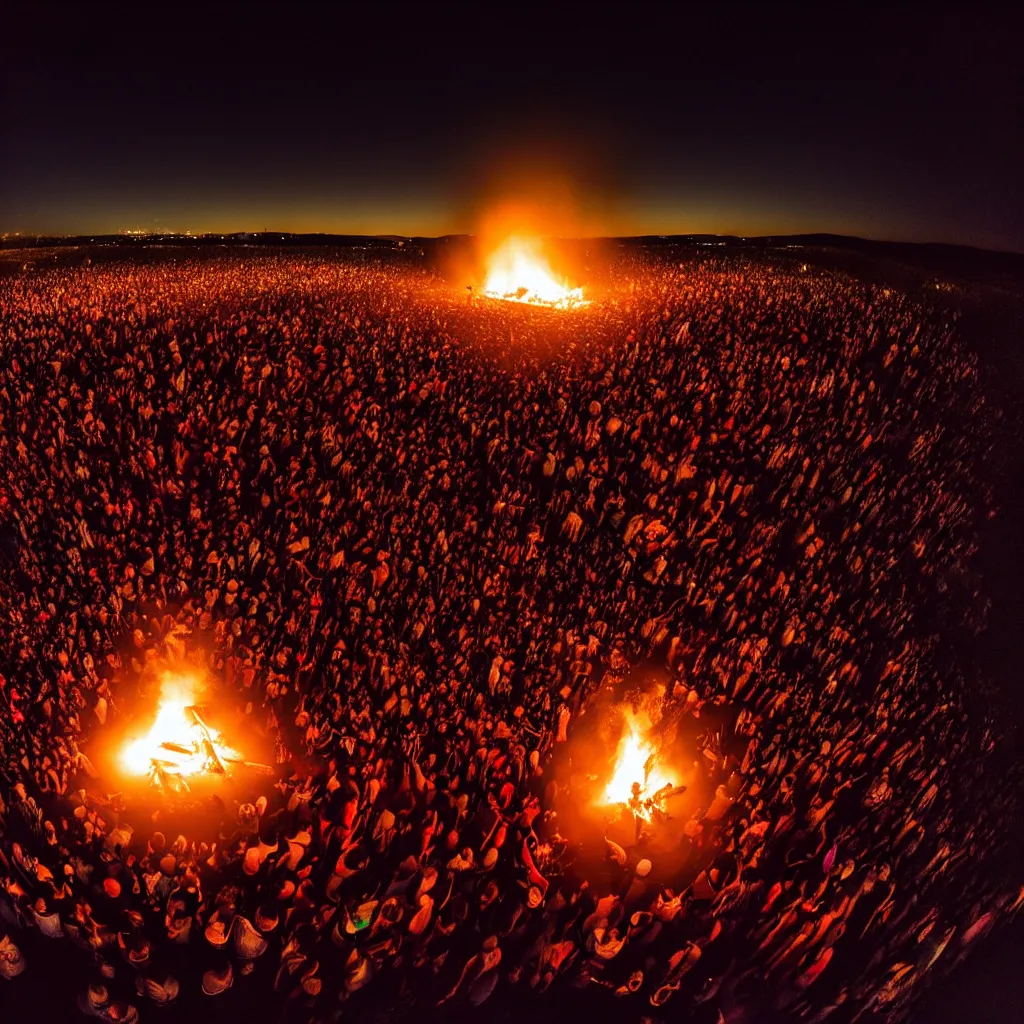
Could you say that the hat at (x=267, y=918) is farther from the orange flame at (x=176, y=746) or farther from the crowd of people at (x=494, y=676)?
the orange flame at (x=176, y=746)

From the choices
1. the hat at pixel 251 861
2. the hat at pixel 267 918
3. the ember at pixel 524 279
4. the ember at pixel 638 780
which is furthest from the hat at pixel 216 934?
the ember at pixel 524 279

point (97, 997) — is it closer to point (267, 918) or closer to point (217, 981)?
point (217, 981)

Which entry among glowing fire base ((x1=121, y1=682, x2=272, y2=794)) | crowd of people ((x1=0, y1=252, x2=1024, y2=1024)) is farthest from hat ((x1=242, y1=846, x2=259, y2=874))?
glowing fire base ((x1=121, y1=682, x2=272, y2=794))

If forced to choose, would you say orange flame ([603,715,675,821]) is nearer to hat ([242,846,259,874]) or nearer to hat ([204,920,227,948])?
hat ([242,846,259,874])

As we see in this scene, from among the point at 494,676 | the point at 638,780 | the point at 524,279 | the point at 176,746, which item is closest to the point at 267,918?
the point at 176,746

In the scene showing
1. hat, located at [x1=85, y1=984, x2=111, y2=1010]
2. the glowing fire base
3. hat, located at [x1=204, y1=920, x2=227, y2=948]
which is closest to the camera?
hat, located at [x1=85, y1=984, x2=111, y2=1010]

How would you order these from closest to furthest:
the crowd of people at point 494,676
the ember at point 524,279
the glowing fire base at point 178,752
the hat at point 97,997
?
1. the hat at point 97,997
2. the crowd of people at point 494,676
3. the glowing fire base at point 178,752
4. the ember at point 524,279

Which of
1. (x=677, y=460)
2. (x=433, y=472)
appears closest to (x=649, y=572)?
(x=677, y=460)

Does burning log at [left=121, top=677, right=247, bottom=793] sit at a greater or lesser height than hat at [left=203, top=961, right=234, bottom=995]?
greater
